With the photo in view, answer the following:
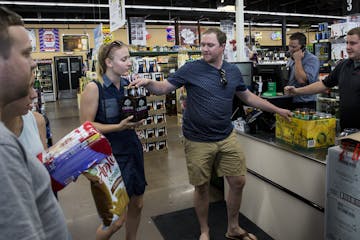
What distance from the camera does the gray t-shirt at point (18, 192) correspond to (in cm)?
67

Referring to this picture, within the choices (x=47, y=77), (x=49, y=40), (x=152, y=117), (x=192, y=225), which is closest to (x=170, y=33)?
(x=49, y=40)

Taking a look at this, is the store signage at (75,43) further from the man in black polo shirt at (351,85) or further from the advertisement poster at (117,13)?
the man in black polo shirt at (351,85)

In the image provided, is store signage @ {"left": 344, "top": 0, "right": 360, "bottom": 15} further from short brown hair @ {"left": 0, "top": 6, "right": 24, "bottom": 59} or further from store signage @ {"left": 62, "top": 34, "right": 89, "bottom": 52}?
store signage @ {"left": 62, "top": 34, "right": 89, "bottom": 52}

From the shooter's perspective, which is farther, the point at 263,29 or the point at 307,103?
the point at 263,29

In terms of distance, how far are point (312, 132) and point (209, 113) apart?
0.80 meters

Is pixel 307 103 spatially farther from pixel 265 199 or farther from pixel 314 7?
pixel 314 7

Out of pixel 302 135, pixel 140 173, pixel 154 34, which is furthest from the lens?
pixel 154 34

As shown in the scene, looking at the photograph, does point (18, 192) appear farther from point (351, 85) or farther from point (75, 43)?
point (75, 43)

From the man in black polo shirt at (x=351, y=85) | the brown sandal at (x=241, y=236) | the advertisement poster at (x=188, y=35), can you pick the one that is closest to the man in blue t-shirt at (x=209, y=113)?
the brown sandal at (x=241, y=236)

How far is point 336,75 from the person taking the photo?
3094 millimetres

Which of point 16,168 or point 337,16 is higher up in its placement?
point 337,16

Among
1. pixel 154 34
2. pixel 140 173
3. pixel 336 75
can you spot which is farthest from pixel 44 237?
pixel 154 34

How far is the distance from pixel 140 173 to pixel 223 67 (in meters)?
1.14

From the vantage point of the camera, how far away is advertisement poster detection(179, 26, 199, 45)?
→ 2052 cm
